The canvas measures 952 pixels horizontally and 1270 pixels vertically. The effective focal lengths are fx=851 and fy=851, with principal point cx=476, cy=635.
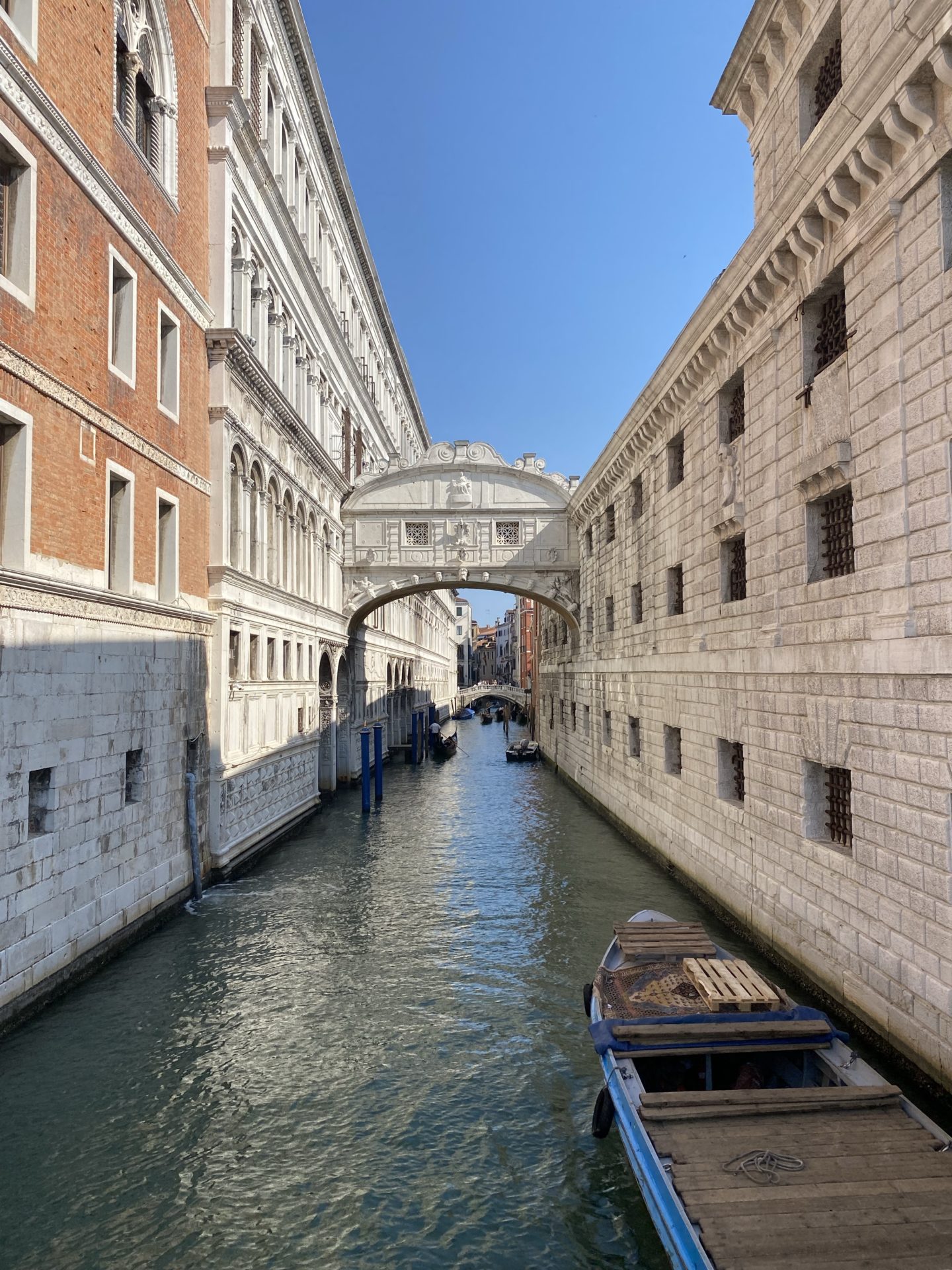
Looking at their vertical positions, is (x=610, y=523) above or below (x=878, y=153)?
below

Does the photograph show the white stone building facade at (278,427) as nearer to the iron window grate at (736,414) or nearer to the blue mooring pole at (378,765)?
the blue mooring pole at (378,765)

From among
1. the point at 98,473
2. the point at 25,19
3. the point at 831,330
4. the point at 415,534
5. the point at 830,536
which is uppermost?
the point at 25,19

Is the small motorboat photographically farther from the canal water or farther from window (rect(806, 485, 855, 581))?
window (rect(806, 485, 855, 581))

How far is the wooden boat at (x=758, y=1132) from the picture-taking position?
4184 millimetres

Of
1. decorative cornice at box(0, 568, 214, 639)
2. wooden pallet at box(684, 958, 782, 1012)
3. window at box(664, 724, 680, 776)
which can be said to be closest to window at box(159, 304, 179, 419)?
decorative cornice at box(0, 568, 214, 639)

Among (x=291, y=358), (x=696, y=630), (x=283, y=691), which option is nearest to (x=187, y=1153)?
(x=696, y=630)

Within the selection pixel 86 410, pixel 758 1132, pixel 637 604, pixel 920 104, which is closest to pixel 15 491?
pixel 86 410

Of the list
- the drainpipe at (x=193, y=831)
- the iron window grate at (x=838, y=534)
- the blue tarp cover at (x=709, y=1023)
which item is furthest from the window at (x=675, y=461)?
the blue tarp cover at (x=709, y=1023)

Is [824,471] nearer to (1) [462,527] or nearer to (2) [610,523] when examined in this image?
(2) [610,523]

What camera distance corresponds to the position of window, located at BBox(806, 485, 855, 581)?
344 inches

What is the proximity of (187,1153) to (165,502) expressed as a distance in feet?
29.4

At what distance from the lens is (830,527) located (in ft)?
30.0

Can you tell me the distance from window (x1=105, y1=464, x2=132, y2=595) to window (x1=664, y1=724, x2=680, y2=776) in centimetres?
947

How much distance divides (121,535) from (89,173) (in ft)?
14.0
